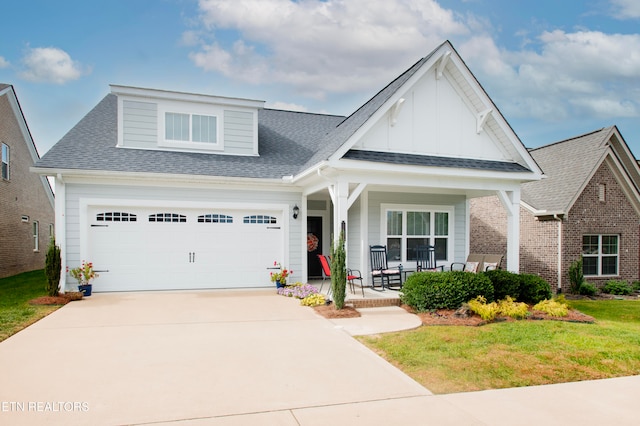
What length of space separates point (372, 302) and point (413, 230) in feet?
12.8

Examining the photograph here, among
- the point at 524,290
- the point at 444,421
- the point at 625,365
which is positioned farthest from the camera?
the point at 524,290

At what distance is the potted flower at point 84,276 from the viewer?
10156mm

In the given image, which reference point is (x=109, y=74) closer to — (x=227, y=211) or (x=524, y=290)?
(x=227, y=211)

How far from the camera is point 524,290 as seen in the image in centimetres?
928

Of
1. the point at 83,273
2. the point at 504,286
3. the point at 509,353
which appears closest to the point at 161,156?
the point at 83,273

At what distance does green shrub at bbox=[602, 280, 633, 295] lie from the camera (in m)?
13.8

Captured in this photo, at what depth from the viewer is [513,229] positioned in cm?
Answer: 1059

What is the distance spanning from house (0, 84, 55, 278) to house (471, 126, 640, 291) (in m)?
18.3

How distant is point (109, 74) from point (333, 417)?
12.5m

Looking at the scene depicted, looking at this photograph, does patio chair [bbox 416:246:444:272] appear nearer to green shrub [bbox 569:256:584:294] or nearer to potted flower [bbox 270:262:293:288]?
potted flower [bbox 270:262:293:288]

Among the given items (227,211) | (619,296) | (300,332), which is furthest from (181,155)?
(619,296)

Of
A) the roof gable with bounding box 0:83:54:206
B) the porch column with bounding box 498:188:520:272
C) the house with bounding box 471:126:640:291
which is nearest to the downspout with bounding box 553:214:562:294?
the house with bounding box 471:126:640:291

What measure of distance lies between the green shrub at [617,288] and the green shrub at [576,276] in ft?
5.18

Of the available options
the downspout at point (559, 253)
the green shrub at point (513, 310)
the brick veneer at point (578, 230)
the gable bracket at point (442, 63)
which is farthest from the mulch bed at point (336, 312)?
the brick veneer at point (578, 230)
